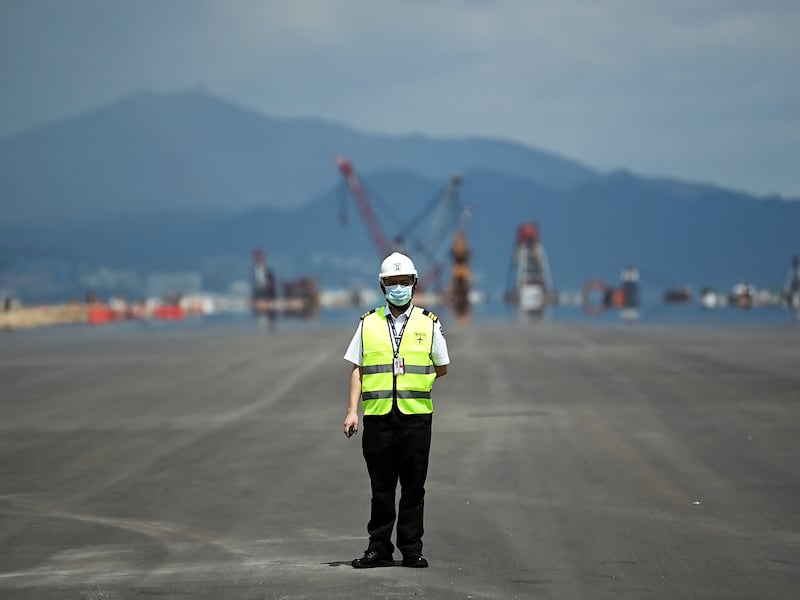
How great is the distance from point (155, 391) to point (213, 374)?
519 centimetres

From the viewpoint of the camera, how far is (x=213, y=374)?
32.5 metres

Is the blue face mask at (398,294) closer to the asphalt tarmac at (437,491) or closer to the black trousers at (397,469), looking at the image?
the black trousers at (397,469)

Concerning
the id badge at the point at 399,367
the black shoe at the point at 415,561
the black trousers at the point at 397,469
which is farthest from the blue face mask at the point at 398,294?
the black shoe at the point at 415,561

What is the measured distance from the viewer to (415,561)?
935cm

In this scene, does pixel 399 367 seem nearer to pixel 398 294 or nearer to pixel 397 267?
pixel 398 294

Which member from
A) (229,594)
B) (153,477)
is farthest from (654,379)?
(229,594)

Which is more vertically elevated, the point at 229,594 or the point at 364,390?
the point at 364,390

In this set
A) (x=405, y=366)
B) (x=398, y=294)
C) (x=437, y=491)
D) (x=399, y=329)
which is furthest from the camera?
(x=437, y=491)

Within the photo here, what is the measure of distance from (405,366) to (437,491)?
12.9ft

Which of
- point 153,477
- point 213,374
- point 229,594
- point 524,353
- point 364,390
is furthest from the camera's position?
point 524,353

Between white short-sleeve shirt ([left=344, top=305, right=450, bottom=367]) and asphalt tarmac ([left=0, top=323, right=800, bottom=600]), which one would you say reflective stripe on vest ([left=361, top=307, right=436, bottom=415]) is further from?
asphalt tarmac ([left=0, top=323, right=800, bottom=600])

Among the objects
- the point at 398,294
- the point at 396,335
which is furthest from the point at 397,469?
the point at 398,294

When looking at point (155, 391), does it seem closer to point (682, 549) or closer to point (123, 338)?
point (682, 549)

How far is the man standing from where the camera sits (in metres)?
9.39
